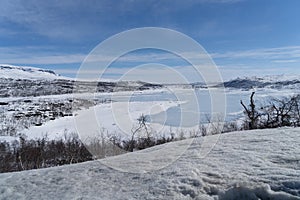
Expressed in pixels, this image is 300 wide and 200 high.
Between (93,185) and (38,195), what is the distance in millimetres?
752

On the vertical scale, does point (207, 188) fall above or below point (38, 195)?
above

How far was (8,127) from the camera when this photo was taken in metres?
45.0

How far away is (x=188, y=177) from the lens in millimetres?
3920

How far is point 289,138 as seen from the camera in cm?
541

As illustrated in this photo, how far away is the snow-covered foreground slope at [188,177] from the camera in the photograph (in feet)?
11.7

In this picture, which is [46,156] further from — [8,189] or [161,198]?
[161,198]

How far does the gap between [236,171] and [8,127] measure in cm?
4695

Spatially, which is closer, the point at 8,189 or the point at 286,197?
the point at 286,197

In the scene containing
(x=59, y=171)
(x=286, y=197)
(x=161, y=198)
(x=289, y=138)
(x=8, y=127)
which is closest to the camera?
(x=286, y=197)

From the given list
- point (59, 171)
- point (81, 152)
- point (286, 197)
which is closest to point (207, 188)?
point (286, 197)

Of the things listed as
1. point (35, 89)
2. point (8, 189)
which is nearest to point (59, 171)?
point (8, 189)

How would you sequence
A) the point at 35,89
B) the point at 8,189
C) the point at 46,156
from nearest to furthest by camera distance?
the point at 8,189 → the point at 46,156 → the point at 35,89

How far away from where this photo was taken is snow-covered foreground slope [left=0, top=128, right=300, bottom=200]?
3561mm

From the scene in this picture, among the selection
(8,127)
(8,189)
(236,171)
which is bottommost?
(8,127)
